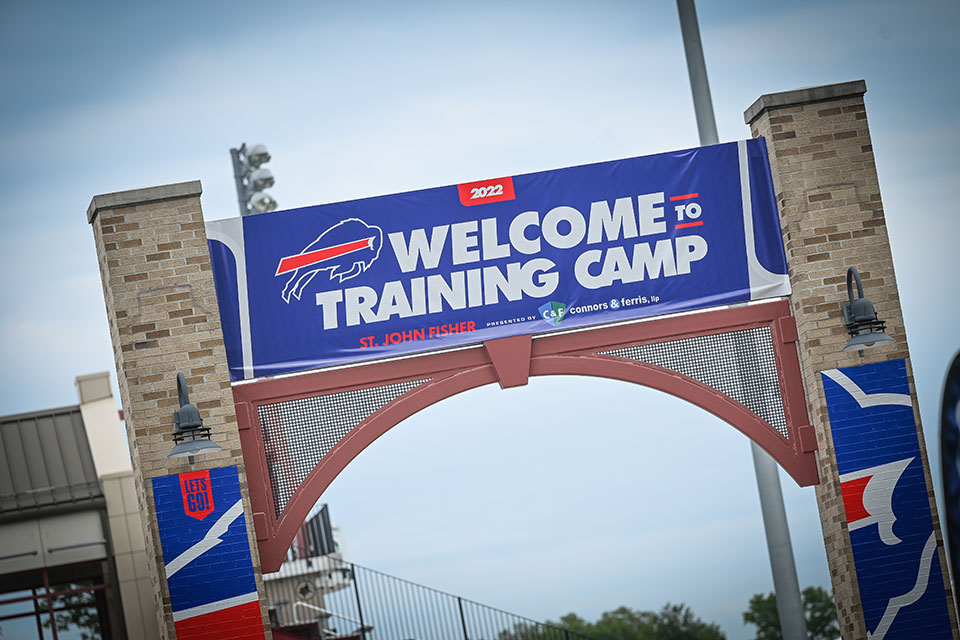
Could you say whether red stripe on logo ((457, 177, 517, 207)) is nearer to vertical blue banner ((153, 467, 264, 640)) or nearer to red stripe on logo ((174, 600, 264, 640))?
vertical blue banner ((153, 467, 264, 640))

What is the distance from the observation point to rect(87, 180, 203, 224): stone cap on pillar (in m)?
9.99

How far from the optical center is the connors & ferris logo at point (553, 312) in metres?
10.6

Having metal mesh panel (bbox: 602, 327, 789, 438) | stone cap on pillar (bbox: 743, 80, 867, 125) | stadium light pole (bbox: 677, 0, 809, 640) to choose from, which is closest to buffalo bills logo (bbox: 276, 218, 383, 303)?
metal mesh panel (bbox: 602, 327, 789, 438)

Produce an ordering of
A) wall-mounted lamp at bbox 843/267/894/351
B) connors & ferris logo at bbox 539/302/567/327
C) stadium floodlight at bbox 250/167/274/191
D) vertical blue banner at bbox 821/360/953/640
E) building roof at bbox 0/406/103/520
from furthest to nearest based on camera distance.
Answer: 1. stadium floodlight at bbox 250/167/274/191
2. building roof at bbox 0/406/103/520
3. connors & ferris logo at bbox 539/302/567/327
4. vertical blue banner at bbox 821/360/953/640
5. wall-mounted lamp at bbox 843/267/894/351

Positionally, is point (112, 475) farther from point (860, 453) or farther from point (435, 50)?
point (435, 50)

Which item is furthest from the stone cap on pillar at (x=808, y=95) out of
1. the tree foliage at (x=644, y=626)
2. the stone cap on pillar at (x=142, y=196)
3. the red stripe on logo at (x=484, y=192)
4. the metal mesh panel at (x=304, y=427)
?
the tree foliage at (x=644, y=626)

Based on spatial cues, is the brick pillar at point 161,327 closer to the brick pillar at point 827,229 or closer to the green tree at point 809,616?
the brick pillar at point 827,229

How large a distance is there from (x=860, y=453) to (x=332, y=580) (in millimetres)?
10451

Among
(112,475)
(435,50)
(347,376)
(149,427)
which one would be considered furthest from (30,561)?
(435,50)

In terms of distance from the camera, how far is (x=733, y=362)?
10766 mm

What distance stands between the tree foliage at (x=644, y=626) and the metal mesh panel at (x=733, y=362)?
18353 millimetres

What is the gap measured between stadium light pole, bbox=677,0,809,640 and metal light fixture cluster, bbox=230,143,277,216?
237 inches

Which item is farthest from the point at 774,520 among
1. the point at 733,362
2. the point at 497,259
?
the point at 497,259

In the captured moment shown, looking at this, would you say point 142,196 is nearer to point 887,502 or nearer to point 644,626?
point 887,502
